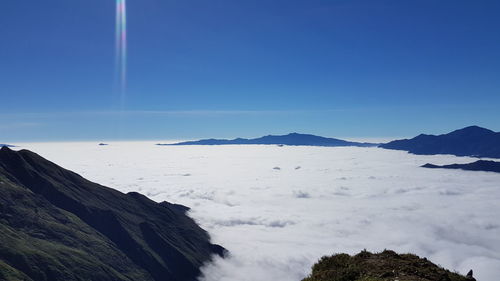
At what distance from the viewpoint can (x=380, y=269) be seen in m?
32.8

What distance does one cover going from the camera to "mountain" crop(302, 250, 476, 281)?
3081 cm

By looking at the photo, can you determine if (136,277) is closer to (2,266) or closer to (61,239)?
(61,239)

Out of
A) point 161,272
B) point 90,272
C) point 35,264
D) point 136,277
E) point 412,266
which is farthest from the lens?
point 161,272

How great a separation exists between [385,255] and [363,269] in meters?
5.94

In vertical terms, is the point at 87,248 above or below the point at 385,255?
below

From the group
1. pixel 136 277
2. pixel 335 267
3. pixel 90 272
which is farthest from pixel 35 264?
pixel 335 267

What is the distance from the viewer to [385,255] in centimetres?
3769

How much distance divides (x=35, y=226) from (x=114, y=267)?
154ft

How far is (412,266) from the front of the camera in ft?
108

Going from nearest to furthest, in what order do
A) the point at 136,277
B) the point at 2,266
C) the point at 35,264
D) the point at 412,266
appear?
the point at 412,266 → the point at 2,266 → the point at 35,264 → the point at 136,277

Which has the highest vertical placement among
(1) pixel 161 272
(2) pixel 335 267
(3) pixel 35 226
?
(2) pixel 335 267

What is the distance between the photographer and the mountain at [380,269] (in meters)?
30.8

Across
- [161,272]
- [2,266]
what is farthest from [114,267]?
[2,266]

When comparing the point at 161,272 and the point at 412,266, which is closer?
the point at 412,266
